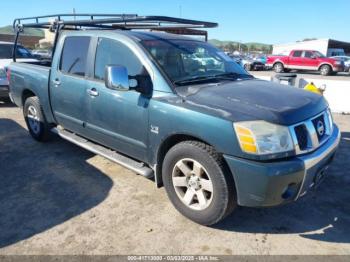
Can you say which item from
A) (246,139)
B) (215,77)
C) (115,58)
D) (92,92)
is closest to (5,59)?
(92,92)

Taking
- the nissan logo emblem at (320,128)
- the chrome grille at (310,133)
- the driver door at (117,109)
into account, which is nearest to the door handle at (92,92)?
the driver door at (117,109)

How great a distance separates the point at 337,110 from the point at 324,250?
21.2 feet

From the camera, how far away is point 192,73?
11.5 ft

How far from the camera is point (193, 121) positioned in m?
2.77

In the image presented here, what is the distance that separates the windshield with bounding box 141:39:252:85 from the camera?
337 centimetres

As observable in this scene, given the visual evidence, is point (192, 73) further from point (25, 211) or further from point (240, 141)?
point (25, 211)

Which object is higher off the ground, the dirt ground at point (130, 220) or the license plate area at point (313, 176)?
the license plate area at point (313, 176)

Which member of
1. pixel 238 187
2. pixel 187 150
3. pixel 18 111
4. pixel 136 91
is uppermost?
pixel 136 91

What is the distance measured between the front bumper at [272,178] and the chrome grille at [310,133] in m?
0.08

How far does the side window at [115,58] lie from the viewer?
3.41 meters

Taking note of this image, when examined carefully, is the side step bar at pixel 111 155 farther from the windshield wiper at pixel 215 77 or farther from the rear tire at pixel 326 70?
the rear tire at pixel 326 70

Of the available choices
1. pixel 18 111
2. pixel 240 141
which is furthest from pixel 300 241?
pixel 18 111

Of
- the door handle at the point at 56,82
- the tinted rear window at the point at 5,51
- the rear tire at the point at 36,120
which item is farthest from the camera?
the tinted rear window at the point at 5,51

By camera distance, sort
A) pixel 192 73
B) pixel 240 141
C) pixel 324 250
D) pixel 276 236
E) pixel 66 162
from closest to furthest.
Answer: pixel 240 141 → pixel 324 250 → pixel 276 236 → pixel 192 73 → pixel 66 162
